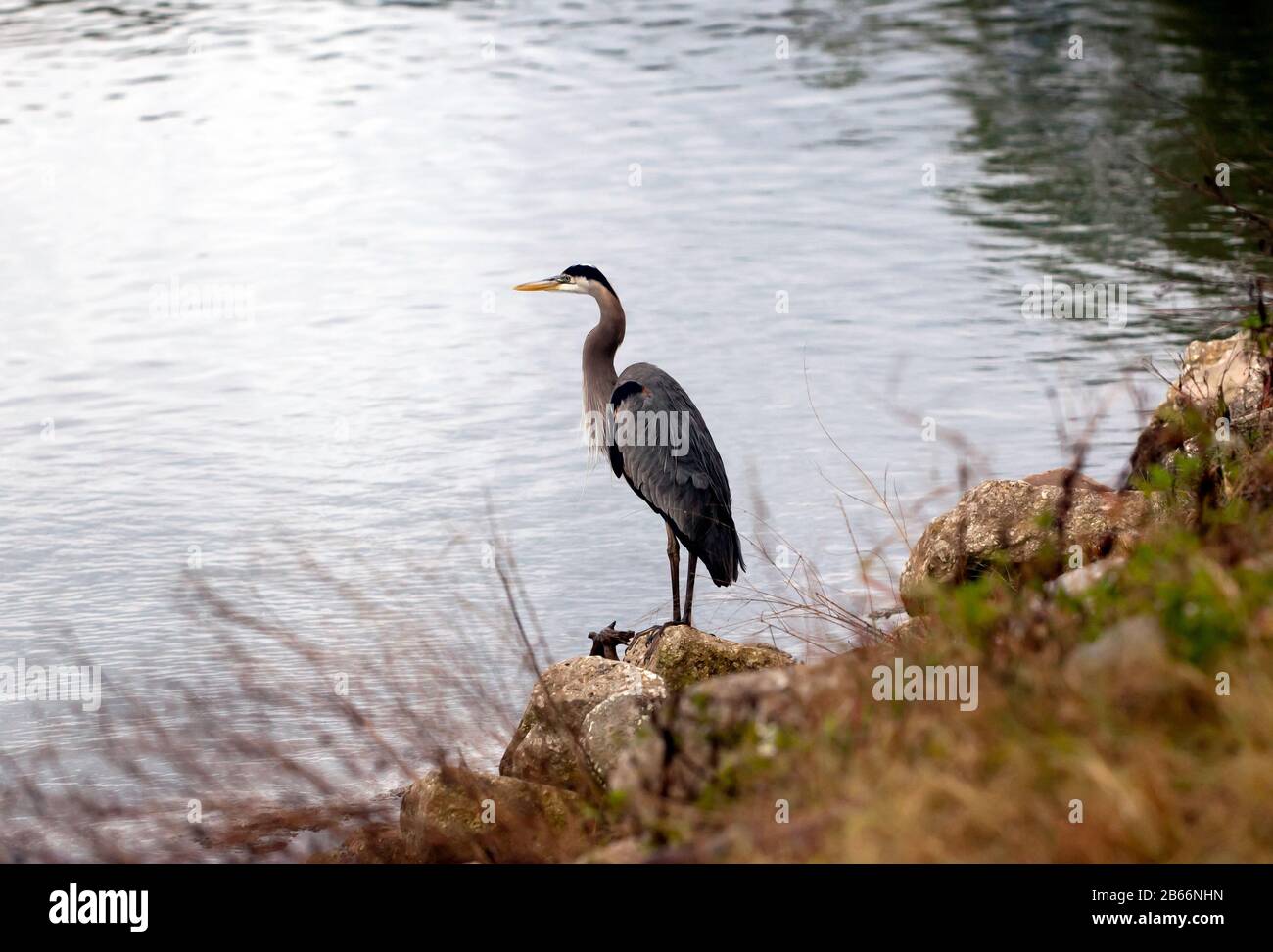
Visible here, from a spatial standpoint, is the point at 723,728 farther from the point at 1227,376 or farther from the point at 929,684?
the point at 1227,376

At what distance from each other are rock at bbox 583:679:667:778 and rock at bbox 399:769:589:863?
22cm

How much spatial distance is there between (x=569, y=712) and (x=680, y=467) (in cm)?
282

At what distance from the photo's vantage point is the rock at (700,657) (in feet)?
27.2

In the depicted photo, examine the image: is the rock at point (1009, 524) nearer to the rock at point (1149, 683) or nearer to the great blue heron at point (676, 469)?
the great blue heron at point (676, 469)

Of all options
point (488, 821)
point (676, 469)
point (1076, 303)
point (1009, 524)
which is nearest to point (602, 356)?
point (676, 469)

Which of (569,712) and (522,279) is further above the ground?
(569,712)

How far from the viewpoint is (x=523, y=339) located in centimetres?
1652

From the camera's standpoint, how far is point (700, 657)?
835cm

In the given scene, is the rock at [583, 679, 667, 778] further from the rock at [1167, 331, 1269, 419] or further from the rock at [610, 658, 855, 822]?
the rock at [1167, 331, 1269, 419]

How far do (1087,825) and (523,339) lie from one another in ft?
41.7

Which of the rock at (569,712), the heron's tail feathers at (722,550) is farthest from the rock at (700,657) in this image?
the heron's tail feathers at (722,550)
